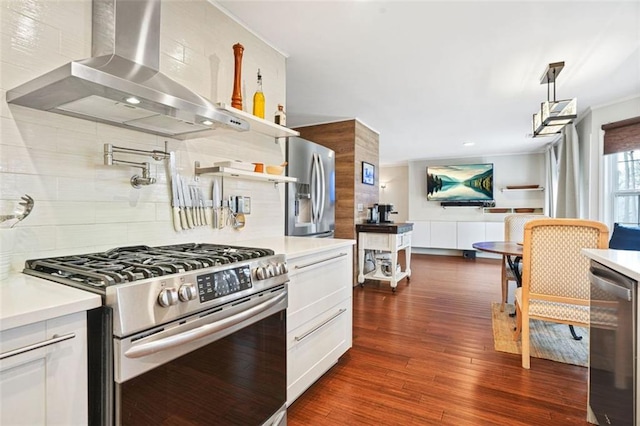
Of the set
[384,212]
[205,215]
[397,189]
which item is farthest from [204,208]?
[397,189]

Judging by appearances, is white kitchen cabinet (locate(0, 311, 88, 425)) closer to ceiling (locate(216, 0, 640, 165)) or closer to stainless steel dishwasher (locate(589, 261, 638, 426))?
stainless steel dishwasher (locate(589, 261, 638, 426))

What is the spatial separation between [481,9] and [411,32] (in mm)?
465

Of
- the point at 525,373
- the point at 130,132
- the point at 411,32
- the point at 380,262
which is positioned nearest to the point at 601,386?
the point at 525,373

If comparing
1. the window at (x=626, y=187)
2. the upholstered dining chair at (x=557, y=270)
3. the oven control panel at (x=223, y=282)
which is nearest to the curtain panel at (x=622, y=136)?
the window at (x=626, y=187)

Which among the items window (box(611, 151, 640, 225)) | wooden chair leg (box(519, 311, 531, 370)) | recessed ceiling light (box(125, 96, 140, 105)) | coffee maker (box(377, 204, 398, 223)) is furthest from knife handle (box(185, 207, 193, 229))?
window (box(611, 151, 640, 225))

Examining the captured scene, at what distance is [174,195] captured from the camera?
5.74ft

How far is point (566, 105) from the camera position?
2684mm

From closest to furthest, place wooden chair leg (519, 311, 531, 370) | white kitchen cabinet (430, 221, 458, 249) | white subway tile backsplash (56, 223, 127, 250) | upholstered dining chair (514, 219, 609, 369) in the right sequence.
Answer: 1. white subway tile backsplash (56, 223, 127, 250)
2. upholstered dining chair (514, 219, 609, 369)
3. wooden chair leg (519, 311, 531, 370)
4. white kitchen cabinet (430, 221, 458, 249)

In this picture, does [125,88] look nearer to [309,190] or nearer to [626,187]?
[309,190]

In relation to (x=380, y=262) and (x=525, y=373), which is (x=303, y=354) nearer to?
(x=525, y=373)

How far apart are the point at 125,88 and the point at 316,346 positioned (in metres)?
1.64

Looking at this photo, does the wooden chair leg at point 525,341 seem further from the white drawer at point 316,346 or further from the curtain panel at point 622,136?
the curtain panel at point 622,136

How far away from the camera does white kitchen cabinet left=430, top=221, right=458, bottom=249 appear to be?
24.7 ft

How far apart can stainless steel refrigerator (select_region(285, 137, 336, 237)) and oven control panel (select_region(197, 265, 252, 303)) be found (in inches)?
71.1
